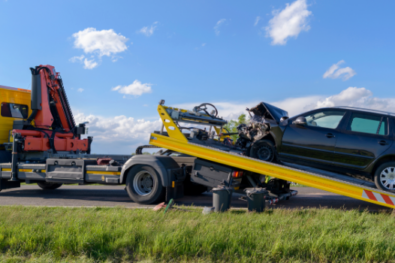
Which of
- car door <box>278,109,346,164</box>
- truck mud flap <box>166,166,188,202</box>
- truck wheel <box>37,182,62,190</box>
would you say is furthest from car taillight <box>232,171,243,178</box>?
truck wheel <box>37,182,62,190</box>

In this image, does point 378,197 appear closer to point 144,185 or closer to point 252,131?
point 252,131

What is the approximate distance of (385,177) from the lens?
6484mm

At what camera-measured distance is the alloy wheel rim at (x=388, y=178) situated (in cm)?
642

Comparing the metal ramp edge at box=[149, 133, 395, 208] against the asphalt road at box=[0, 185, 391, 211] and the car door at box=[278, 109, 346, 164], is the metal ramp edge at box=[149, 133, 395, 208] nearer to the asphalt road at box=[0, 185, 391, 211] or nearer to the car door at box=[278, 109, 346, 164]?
the car door at box=[278, 109, 346, 164]

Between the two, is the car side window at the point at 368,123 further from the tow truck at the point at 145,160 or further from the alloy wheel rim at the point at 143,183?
the alloy wheel rim at the point at 143,183

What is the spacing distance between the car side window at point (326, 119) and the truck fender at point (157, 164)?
11.2 feet

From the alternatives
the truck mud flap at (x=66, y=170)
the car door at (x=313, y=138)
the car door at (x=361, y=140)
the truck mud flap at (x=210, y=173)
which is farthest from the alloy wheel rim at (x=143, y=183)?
the car door at (x=361, y=140)

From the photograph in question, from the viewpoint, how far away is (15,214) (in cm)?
597

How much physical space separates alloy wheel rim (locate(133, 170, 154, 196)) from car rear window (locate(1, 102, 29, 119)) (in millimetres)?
4846

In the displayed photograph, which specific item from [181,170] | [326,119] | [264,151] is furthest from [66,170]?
[326,119]

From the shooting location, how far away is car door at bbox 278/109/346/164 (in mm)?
6875

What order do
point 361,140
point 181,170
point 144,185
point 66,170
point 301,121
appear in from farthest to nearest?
1. point 66,170
2. point 181,170
3. point 144,185
4. point 301,121
5. point 361,140

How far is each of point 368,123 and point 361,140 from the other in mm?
426

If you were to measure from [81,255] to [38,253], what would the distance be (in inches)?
24.5
